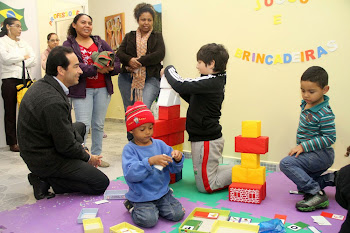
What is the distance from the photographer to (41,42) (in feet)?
17.8

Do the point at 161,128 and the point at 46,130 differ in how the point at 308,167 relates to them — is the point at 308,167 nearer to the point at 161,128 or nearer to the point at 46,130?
the point at 161,128

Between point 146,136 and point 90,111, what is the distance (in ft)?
4.33

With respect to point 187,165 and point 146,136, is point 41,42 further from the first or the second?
point 146,136

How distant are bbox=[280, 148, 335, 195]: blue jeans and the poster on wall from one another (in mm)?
4941

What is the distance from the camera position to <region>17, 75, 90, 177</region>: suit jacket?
8.32ft

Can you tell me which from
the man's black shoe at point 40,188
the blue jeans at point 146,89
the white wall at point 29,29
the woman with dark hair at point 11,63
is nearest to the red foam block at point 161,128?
the blue jeans at point 146,89

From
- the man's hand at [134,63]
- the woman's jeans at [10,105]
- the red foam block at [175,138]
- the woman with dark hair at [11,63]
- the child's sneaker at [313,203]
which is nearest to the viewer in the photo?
the child's sneaker at [313,203]

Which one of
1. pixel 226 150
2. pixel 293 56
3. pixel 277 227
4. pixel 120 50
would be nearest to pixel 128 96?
pixel 120 50

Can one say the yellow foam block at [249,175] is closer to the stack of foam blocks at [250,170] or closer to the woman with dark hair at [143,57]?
the stack of foam blocks at [250,170]

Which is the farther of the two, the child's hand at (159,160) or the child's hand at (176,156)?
the child's hand at (176,156)

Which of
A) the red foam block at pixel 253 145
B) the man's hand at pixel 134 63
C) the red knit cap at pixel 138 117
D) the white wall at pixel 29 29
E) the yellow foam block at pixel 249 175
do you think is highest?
the white wall at pixel 29 29

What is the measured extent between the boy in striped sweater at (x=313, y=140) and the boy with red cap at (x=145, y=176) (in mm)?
908

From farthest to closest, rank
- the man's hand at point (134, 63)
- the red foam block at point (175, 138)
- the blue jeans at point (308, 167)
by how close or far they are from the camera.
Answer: the man's hand at point (134, 63) < the red foam block at point (175, 138) < the blue jeans at point (308, 167)

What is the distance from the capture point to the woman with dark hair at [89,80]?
330 centimetres
